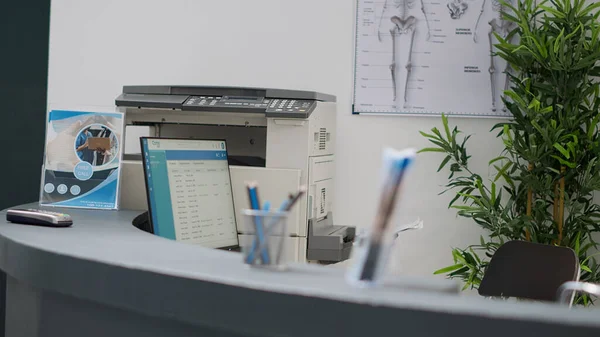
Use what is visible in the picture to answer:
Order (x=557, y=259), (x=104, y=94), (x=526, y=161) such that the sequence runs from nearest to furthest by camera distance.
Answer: (x=557, y=259)
(x=526, y=161)
(x=104, y=94)

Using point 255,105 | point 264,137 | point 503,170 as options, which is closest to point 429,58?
point 503,170

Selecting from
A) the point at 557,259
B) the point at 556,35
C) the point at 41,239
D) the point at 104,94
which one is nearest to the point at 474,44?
the point at 556,35

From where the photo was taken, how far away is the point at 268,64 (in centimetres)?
391

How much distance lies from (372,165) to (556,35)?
1.07 metres

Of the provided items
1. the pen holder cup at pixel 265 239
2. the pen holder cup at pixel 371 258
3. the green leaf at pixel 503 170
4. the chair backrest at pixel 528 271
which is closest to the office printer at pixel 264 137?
the chair backrest at pixel 528 271

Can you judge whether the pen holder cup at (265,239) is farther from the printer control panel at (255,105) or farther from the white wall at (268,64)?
the white wall at (268,64)

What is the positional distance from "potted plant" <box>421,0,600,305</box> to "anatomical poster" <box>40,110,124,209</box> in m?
1.63

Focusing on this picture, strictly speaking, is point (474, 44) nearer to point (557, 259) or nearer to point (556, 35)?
point (556, 35)

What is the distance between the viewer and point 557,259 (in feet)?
7.83

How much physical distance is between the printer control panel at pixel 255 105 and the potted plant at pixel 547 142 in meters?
0.97

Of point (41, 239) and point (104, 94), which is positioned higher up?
point (104, 94)

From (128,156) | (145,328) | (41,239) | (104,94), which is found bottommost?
(145,328)

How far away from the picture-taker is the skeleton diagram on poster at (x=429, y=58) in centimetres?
376

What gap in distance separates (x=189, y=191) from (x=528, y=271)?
3.68 feet
